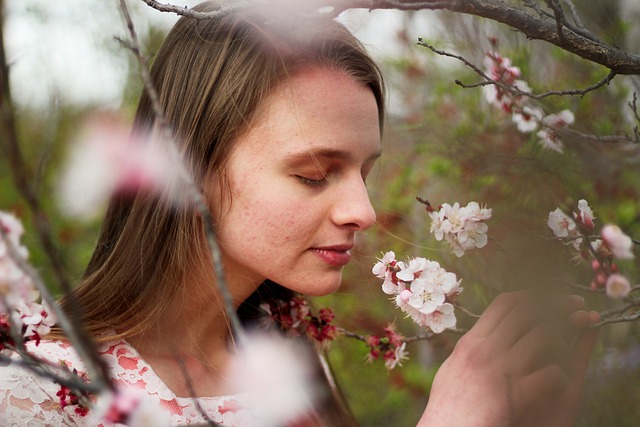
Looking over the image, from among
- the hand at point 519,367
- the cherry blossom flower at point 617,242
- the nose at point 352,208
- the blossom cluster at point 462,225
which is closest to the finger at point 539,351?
the hand at point 519,367

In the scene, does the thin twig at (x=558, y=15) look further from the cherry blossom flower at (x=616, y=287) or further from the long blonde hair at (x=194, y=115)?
the long blonde hair at (x=194, y=115)

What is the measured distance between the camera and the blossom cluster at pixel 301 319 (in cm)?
142

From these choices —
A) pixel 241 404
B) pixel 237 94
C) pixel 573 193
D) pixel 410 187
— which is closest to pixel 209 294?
pixel 241 404

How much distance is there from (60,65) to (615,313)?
138 centimetres

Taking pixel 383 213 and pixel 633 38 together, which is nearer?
pixel 633 38

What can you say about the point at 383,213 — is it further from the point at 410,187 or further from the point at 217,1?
the point at 217,1

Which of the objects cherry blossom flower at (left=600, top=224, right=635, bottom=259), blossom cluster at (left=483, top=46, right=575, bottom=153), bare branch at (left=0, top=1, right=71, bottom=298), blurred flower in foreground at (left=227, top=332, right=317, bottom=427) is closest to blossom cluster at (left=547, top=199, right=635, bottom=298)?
cherry blossom flower at (left=600, top=224, right=635, bottom=259)

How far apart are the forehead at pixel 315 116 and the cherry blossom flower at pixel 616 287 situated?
467 mm

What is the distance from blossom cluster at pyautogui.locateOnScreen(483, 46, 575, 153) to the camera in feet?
3.35

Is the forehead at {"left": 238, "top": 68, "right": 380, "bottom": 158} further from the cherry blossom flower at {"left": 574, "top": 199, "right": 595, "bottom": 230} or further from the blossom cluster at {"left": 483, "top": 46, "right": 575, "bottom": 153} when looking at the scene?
the cherry blossom flower at {"left": 574, "top": 199, "right": 595, "bottom": 230}

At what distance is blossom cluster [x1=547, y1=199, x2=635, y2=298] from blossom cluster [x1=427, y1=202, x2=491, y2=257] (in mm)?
198

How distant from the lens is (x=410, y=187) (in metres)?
2.43

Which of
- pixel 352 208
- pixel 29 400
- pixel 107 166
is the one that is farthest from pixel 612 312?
pixel 107 166

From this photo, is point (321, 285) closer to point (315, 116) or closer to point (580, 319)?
point (315, 116)
